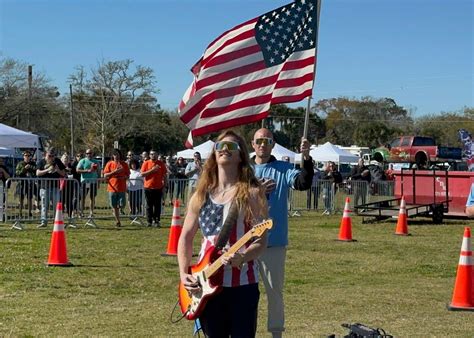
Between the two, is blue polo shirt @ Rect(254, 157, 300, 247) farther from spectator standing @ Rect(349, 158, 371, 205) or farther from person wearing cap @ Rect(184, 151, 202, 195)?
spectator standing @ Rect(349, 158, 371, 205)

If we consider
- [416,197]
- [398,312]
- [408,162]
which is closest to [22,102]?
[408,162]

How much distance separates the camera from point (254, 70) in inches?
327

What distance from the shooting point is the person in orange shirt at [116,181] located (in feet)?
62.5

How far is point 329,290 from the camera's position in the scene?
10.5 meters

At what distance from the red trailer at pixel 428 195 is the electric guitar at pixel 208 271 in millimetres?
17674

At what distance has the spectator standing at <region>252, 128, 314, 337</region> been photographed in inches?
268

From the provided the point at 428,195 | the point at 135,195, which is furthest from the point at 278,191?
the point at 428,195

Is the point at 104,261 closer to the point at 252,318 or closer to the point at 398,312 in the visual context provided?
the point at 398,312

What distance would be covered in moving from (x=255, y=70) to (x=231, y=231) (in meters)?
3.65

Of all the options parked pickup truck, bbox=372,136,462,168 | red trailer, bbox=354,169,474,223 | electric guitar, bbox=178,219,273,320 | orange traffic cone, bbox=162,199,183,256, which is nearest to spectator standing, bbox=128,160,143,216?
red trailer, bbox=354,169,474,223

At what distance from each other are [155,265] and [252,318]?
25.6 feet

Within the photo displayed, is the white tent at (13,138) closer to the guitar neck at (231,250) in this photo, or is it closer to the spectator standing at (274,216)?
the spectator standing at (274,216)

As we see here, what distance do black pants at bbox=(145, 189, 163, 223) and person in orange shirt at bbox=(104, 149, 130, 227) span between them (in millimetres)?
627

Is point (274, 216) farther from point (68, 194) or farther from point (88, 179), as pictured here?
point (88, 179)
